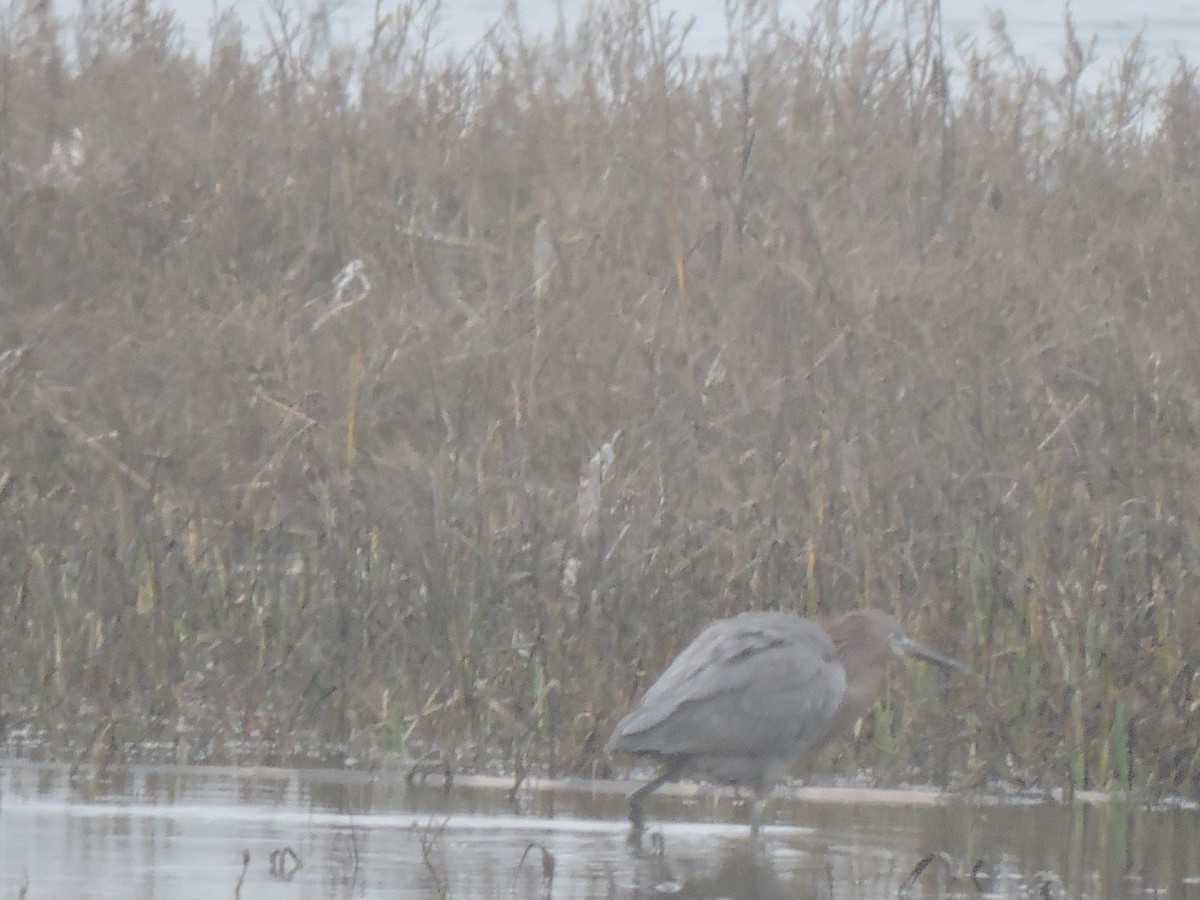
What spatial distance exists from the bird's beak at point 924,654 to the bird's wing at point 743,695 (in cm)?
34

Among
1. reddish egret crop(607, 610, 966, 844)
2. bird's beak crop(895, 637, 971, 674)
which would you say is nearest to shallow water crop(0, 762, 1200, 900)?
reddish egret crop(607, 610, 966, 844)

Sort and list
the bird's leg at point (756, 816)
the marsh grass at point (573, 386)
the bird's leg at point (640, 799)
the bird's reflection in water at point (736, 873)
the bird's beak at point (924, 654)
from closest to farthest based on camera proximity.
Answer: the bird's reflection in water at point (736, 873), the bird's leg at point (640, 799), the bird's leg at point (756, 816), the bird's beak at point (924, 654), the marsh grass at point (573, 386)

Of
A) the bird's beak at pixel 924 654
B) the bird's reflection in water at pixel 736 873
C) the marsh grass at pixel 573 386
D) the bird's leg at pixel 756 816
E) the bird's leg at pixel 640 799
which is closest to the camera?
the bird's reflection in water at pixel 736 873

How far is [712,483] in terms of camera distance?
8.06 metres

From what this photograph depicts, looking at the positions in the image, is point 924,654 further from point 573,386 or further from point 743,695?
point 573,386

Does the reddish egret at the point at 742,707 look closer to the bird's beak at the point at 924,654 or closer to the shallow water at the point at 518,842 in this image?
the shallow water at the point at 518,842

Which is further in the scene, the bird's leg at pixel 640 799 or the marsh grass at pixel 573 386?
the marsh grass at pixel 573 386

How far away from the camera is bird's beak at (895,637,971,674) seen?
680cm

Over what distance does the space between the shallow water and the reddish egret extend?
144mm

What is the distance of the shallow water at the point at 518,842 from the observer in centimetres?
533

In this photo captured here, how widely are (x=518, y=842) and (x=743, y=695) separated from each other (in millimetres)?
808

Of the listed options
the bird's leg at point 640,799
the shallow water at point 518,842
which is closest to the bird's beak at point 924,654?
the shallow water at point 518,842

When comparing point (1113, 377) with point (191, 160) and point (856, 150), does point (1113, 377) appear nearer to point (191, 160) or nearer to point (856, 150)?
point (856, 150)

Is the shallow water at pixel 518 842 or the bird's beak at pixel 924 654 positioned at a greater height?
the bird's beak at pixel 924 654
